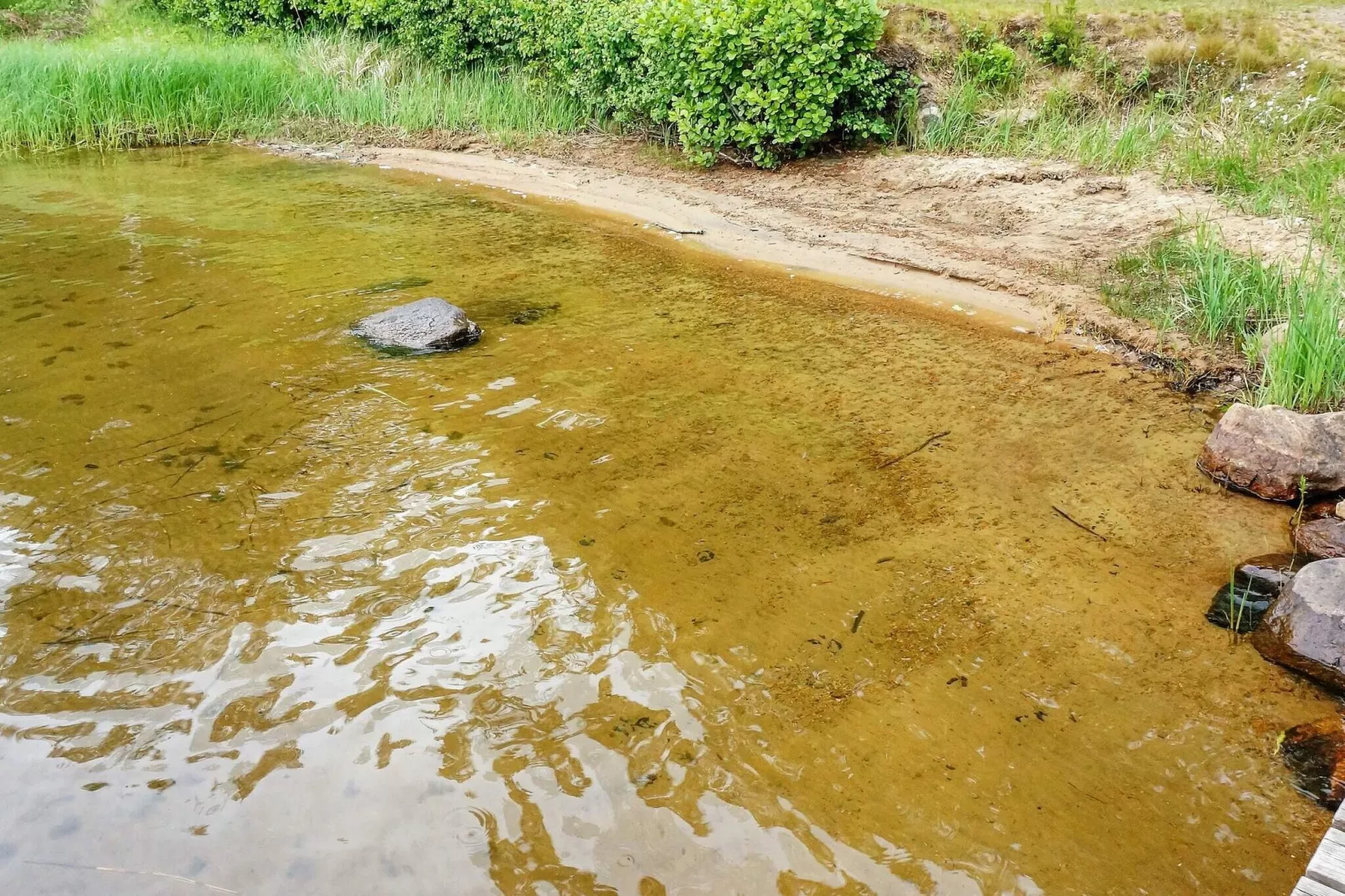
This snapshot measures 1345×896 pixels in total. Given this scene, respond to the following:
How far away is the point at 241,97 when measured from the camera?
1110 centimetres

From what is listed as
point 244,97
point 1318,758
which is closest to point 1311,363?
point 1318,758

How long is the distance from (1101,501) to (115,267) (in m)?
6.44

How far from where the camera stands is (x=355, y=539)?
3.60 metres

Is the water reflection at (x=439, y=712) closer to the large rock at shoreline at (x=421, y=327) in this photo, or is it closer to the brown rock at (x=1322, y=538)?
the large rock at shoreline at (x=421, y=327)

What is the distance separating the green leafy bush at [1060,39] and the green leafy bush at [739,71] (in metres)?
1.09

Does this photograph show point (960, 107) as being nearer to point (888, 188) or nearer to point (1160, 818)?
point (888, 188)

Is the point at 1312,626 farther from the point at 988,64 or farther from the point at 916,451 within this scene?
the point at 988,64

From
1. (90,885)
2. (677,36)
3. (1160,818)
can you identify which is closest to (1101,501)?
(1160,818)

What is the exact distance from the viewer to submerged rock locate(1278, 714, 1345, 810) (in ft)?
8.45

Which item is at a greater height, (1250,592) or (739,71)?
(739,71)

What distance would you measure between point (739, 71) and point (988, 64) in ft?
7.09

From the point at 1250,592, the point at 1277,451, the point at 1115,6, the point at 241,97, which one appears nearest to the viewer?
the point at 1250,592

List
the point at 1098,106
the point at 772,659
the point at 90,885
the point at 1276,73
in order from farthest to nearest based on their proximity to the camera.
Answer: the point at 1098,106, the point at 1276,73, the point at 772,659, the point at 90,885

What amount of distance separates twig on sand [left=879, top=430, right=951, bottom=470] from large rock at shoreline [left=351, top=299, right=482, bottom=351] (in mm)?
2547
